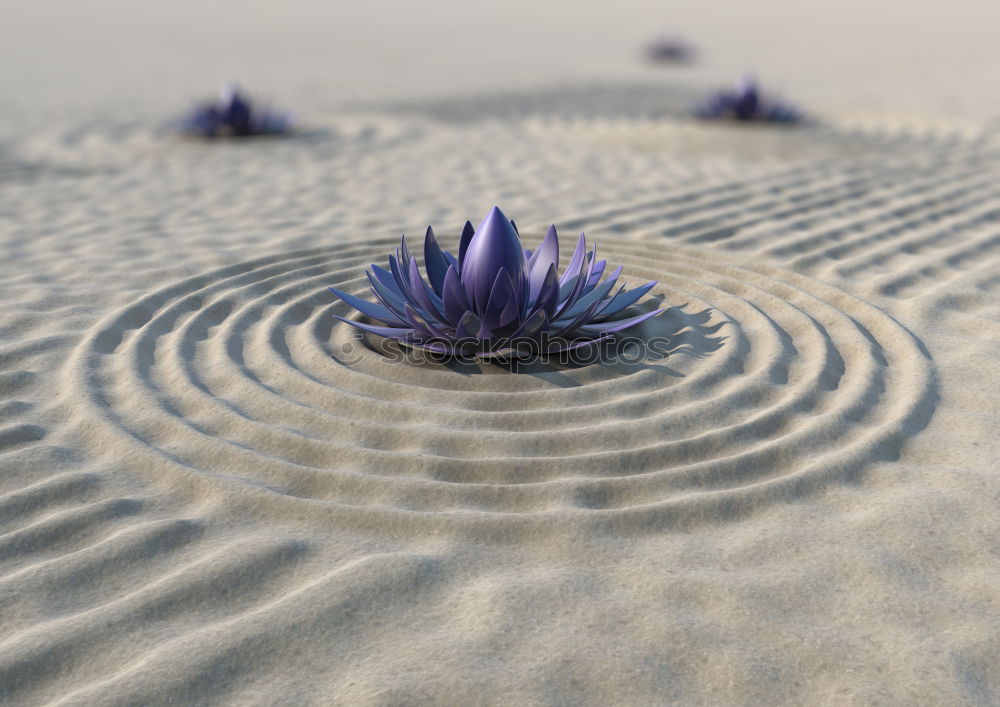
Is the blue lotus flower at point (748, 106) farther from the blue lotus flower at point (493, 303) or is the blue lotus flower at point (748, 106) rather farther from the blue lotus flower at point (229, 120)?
the blue lotus flower at point (493, 303)

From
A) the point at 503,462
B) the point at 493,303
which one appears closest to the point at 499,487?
the point at 503,462

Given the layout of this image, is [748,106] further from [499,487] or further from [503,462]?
[499,487]

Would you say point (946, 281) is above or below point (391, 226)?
below

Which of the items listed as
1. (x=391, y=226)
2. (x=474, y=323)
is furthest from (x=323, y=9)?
(x=474, y=323)

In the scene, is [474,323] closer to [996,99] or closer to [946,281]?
[946,281]

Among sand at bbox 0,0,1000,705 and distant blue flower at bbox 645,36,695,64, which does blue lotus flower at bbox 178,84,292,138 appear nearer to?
sand at bbox 0,0,1000,705

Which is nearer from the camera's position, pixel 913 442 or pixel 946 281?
pixel 913 442

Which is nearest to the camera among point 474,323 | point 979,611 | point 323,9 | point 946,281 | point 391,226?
point 979,611
